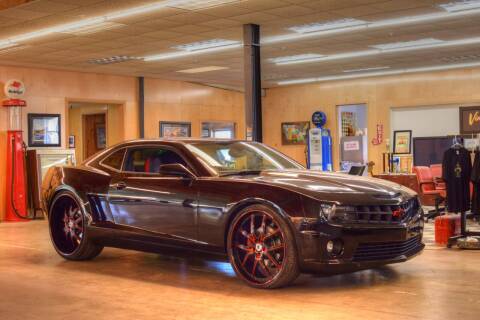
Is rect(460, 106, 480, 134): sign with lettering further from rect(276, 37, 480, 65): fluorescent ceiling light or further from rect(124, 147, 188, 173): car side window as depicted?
rect(124, 147, 188, 173): car side window

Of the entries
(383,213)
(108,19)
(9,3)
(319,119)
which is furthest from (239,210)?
(319,119)

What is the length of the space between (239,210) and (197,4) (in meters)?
4.77

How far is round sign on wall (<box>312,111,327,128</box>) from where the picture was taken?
20609mm

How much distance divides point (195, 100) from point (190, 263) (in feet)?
42.9

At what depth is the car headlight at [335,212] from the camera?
5.28 meters

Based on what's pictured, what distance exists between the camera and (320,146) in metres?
20.3

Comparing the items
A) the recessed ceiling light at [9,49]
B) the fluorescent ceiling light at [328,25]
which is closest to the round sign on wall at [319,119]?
the fluorescent ceiling light at [328,25]

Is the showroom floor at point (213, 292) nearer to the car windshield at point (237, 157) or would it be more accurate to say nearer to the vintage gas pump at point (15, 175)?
the car windshield at point (237, 157)

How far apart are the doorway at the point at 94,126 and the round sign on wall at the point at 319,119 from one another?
5971 mm

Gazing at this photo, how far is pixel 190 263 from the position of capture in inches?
274

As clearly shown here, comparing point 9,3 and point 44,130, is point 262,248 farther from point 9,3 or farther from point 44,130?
point 44,130

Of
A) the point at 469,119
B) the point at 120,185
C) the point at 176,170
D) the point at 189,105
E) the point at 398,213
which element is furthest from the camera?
the point at 189,105

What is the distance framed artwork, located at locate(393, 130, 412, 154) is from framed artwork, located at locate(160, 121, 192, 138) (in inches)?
222

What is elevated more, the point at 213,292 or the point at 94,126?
the point at 94,126
